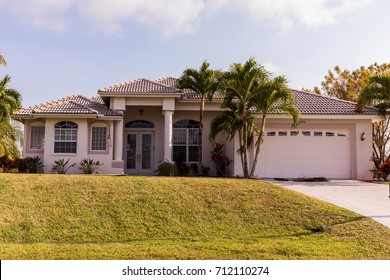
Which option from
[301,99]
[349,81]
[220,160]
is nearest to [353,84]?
[349,81]

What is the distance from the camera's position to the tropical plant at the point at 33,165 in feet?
61.2

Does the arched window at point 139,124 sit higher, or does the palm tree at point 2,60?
the palm tree at point 2,60

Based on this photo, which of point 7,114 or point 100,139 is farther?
point 100,139

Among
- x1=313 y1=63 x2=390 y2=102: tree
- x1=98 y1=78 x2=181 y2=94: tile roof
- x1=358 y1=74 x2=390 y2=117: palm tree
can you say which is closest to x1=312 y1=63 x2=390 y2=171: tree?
x1=313 y1=63 x2=390 y2=102: tree

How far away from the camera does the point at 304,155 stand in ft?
65.4

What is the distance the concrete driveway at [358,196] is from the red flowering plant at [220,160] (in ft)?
15.6

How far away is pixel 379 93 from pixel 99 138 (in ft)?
49.6

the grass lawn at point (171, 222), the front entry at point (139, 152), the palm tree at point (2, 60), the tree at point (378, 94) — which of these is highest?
the palm tree at point (2, 60)

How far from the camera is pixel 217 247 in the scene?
8336 millimetres

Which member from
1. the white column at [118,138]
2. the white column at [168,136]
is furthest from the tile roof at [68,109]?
the white column at [168,136]

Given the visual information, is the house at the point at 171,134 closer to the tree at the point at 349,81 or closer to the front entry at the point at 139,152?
the front entry at the point at 139,152

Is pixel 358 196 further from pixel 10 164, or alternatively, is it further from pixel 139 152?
pixel 10 164

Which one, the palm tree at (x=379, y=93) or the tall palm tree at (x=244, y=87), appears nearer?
the tall palm tree at (x=244, y=87)
